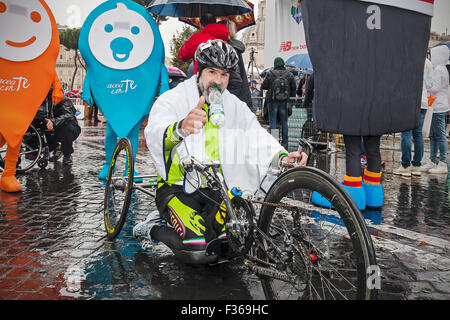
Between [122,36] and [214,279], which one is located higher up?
[122,36]

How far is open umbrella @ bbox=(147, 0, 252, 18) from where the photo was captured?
19.0 feet

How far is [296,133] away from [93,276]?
7.98 m

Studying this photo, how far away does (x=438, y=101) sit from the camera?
7.75 metres

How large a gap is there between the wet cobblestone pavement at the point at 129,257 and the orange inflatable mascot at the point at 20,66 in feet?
2.39

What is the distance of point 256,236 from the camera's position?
2.46m

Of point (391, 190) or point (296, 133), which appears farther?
point (296, 133)

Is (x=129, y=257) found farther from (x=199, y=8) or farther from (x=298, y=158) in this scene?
(x=199, y=8)

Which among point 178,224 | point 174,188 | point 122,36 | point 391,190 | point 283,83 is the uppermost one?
point 122,36

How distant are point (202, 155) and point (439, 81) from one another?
6.58 m

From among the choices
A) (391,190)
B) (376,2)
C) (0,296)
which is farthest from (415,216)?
(0,296)

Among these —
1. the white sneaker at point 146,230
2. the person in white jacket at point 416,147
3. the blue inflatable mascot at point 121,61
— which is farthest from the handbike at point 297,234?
the person in white jacket at point 416,147
